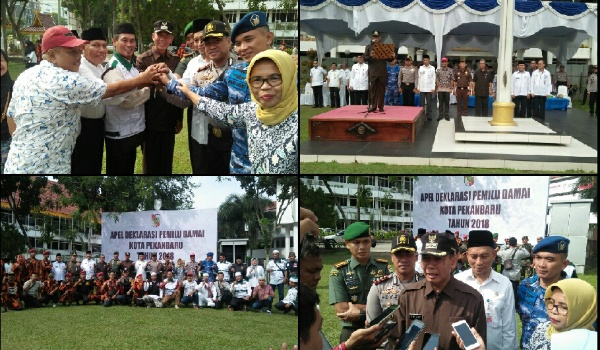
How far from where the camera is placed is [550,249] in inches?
185

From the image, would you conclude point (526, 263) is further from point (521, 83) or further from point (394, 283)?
point (521, 83)

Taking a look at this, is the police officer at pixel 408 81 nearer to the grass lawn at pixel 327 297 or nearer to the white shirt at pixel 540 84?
the white shirt at pixel 540 84

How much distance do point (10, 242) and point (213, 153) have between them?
1.76 metres

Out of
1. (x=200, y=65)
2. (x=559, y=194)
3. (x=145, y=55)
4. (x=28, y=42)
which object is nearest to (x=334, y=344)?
(x=559, y=194)

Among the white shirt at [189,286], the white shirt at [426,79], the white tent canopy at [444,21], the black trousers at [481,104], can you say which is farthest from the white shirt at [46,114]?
the black trousers at [481,104]

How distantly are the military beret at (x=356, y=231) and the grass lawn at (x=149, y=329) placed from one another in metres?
1.06

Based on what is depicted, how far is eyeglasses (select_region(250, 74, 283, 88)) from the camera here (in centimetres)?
425

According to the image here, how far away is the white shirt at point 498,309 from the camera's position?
462 centimetres

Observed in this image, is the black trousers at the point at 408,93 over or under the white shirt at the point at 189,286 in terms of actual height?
over

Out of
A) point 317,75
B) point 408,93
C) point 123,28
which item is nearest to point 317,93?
point 317,75

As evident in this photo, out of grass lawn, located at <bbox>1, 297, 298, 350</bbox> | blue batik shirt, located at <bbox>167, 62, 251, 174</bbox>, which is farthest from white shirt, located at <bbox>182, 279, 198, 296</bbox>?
blue batik shirt, located at <bbox>167, 62, 251, 174</bbox>

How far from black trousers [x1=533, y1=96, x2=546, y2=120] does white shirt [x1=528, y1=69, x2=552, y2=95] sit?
0.35 ft

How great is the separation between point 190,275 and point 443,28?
8.39 m

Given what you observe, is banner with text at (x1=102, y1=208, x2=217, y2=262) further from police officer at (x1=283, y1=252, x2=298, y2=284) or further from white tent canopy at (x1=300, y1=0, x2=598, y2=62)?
white tent canopy at (x1=300, y1=0, x2=598, y2=62)
